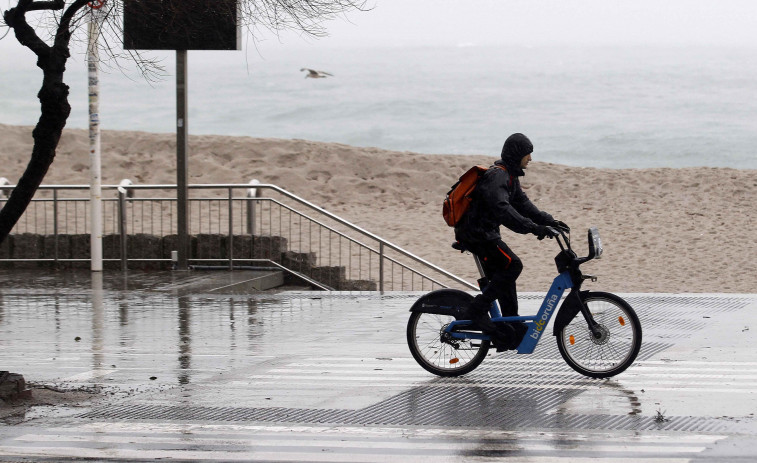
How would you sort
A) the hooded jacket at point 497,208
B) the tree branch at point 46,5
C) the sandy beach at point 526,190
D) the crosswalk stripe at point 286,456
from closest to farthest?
the crosswalk stripe at point 286,456 → the hooded jacket at point 497,208 → the tree branch at point 46,5 → the sandy beach at point 526,190

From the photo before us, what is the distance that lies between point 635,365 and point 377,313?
3.87 m

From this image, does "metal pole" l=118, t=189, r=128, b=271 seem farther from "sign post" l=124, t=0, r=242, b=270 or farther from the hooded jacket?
the hooded jacket

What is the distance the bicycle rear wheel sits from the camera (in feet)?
30.0

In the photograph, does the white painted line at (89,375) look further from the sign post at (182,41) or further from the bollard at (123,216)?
the bollard at (123,216)

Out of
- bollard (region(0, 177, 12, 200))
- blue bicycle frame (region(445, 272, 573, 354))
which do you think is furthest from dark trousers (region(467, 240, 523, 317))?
bollard (region(0, 177, 12, 200))

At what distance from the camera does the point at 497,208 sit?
8.69m

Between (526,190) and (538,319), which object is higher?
(526,190)

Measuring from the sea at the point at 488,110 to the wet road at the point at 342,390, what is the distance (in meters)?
37.4

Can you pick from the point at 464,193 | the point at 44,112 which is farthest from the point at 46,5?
the point at 464,193

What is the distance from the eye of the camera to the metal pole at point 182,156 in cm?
1617

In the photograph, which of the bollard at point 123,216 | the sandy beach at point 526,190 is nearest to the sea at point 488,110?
the sandy beach at point 526,190

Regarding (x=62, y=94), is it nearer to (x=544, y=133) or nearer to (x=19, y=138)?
(x=19, y=138)

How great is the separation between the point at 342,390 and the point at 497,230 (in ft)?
5.55

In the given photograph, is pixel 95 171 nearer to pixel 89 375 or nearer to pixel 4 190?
pixel 4 190
